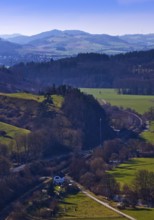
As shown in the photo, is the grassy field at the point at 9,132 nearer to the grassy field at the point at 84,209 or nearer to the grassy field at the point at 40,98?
the grassy field at the point at 40,98

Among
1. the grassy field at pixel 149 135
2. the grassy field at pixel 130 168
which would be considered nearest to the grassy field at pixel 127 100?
the grassy field at pixel 149 135

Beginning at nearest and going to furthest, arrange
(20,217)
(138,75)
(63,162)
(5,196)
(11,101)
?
(20,217) < (5,196) < (63,162) < (11,101) < (138,75)

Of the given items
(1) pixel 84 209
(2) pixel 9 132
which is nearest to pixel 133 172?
(1) pixel 84 209

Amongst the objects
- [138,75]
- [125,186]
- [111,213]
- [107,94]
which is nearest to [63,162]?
[125,186]

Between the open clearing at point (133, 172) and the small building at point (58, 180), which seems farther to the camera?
the small building at point (58, 180)

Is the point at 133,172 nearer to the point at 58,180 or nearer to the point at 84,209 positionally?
the point at 58,180

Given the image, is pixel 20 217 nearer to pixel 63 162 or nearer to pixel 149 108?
pixel 63 162
